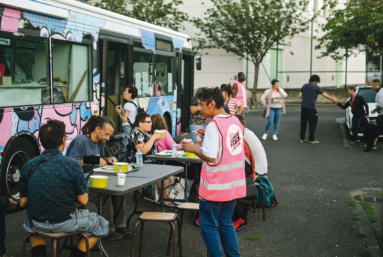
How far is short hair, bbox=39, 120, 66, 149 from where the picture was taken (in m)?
3.87

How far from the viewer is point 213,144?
395 cm

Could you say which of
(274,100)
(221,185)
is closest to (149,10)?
(274,100)

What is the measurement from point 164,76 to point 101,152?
22.5 ft

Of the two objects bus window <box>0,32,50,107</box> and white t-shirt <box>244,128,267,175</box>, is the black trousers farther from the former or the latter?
bus window <box>0,32,50,107</box>

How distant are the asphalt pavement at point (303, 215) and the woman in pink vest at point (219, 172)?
3.20ft

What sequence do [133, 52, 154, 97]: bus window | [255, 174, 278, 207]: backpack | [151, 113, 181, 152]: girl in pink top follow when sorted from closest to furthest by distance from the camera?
[255, 174, 278, 207]: backpack < [151, 113, 181, 152]: girl in pink top < [133, 52, 154, 97]: bus window

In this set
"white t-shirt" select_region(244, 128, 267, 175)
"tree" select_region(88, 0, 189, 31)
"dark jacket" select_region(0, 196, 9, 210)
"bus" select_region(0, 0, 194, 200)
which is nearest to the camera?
"dark jacket" select_region(0, 196, 9, 210)

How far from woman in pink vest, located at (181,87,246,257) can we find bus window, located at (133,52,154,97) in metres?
6.48

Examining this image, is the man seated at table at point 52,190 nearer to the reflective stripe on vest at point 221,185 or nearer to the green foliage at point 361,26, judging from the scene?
the reflective stripe on vest at point 221,185

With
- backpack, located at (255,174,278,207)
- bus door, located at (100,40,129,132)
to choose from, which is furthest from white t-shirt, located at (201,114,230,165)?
bus door, located at (100,40,129,132)

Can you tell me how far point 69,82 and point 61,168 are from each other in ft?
14.0

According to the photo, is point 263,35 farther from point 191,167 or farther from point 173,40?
point 191,167

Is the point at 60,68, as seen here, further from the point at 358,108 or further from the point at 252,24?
the point at 252,24

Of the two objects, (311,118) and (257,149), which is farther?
(311,118)
